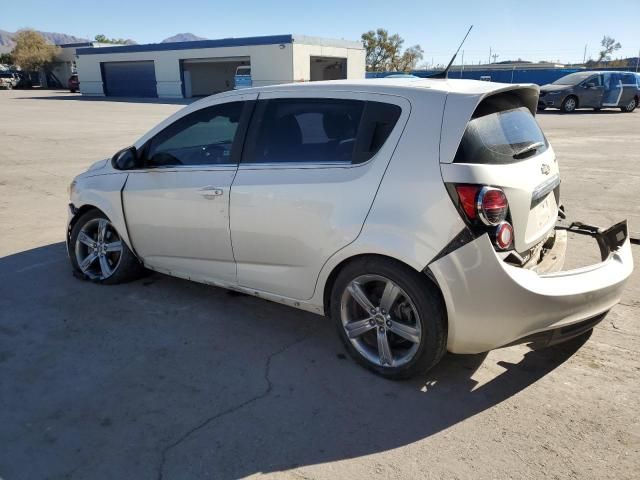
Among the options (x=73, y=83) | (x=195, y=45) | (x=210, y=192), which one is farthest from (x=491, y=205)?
(x=73, y=83)

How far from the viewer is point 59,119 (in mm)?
22078

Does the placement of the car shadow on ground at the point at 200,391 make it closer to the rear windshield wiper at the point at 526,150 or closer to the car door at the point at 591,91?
the rear windshield wiper at the point at 526,150

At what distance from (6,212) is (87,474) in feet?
19.4

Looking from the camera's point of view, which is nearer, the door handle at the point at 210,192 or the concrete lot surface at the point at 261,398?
the concrete lot surface at the point at 261,398

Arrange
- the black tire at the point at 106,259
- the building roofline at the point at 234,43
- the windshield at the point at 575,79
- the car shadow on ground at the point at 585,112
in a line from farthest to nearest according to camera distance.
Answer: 1. the building roofline at the point at 234,43
2. the car shadow on ground at the point at 585,112
3. the windshield at the point at 575,79
4. the black tire at the point at 106,259

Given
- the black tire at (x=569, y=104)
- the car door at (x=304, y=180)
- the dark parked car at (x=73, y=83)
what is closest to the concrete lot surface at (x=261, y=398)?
the car door at (x=304, y=180)

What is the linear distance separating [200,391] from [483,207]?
6.33 ft

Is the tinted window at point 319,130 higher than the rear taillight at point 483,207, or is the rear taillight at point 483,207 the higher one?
the tinted window at point 319,130

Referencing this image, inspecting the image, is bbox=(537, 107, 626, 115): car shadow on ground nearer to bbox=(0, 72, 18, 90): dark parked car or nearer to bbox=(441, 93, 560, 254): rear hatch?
bbox=(441, 93, 560, 254): rear hatch

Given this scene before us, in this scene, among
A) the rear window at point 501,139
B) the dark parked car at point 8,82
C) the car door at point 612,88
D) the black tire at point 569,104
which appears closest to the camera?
the rear window at point 501,139

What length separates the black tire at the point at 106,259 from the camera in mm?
4500

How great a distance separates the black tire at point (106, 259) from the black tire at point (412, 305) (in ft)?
7.08

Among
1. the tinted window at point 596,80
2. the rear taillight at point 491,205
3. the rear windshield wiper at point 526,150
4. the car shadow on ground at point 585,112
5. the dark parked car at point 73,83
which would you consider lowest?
the car shadow on ground at point 585,112

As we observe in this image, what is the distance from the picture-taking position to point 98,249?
4641 mm
